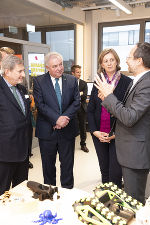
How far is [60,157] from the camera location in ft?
8.14

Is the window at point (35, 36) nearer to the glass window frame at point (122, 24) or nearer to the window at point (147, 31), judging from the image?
the glass window frame at point (122, 24)

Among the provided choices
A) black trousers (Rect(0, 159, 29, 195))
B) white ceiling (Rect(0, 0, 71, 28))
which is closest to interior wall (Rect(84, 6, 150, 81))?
white ceiling (Rect(0, 0, 71, 28))

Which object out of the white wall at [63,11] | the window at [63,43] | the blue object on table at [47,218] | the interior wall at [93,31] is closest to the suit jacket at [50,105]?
the blue object on table at [47,218]

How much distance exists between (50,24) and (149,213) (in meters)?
5.16

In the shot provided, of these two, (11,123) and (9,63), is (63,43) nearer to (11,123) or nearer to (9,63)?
(9,63)

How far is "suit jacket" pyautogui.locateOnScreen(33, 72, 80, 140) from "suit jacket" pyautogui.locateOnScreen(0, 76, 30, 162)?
0.49 meters

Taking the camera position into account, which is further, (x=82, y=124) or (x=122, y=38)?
(x=122, y=38)

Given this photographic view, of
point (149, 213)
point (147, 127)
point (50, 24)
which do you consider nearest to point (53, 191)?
point (149, 213)

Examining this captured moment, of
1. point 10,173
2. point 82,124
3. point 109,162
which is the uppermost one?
point 10,173

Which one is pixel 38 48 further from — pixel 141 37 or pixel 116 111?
pixel 116 111

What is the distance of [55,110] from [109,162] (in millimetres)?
798

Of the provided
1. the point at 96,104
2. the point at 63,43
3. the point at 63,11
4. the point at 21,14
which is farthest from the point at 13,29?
the point at 96,104

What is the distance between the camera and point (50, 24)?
5.35 metres

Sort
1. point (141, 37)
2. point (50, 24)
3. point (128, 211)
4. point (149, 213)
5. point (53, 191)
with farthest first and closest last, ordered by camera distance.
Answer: point (141, 37), point (50, 24), point (53, 191), point (128, 211), point (149, 213)
